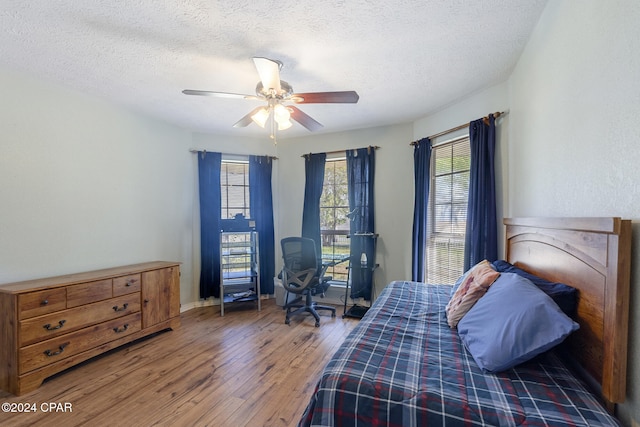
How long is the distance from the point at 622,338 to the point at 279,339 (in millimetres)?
2599

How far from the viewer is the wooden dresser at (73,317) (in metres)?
2.00

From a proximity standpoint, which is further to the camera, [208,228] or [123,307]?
[208,228]

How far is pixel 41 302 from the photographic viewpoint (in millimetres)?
2113

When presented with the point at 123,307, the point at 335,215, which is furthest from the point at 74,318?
the point at 335,215

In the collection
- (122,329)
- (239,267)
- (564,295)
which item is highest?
(564,295)

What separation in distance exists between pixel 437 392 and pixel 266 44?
2.24 meters

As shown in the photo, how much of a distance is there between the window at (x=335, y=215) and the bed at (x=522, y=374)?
2691mm

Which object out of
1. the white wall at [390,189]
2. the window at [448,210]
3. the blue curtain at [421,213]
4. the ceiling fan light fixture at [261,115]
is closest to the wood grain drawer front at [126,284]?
the ceiling fan light fixture at [261,115]

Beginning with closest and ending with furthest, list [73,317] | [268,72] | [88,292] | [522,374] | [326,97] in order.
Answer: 1. [522,374]
2. [268,72]
3. [326,97]
4. [73,317]
5. [88,292]

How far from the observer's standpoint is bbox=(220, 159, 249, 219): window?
13.8 ft

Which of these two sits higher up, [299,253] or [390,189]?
[390,189]

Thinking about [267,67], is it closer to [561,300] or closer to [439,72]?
[439,72]

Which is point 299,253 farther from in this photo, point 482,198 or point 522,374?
point 522,374

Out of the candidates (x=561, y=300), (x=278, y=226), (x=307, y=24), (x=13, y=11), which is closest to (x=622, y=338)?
(x=561, y=300)
